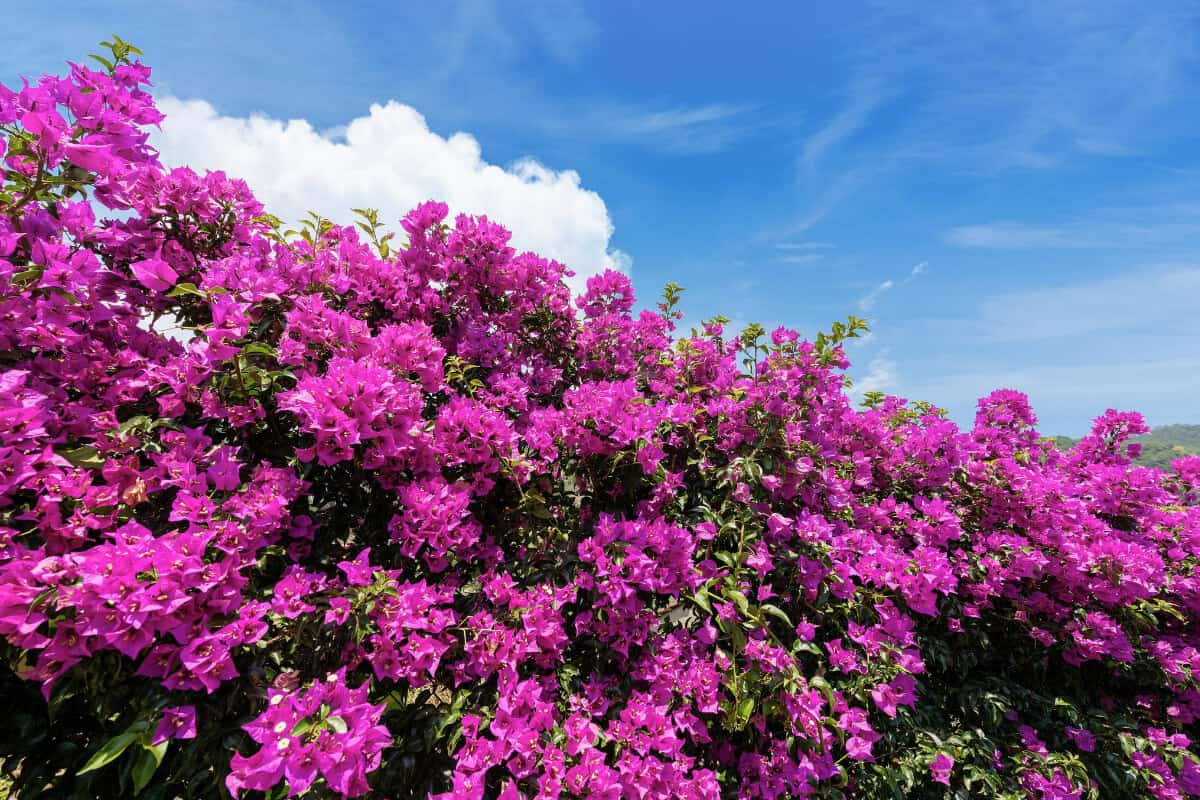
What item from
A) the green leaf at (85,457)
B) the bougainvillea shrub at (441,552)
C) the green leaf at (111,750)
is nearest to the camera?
the green leaf at (111,750)

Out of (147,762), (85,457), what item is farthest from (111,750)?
(85,457)

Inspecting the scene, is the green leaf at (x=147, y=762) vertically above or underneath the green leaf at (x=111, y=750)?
underneath

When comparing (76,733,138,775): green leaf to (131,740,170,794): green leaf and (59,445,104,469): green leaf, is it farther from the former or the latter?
(59,445,104,469): green leaf

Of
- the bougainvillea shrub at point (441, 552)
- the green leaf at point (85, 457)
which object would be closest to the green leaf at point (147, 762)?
the bougainvillea shrub at point (441, 552)

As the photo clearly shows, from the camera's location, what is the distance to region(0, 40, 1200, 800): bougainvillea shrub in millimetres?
1757

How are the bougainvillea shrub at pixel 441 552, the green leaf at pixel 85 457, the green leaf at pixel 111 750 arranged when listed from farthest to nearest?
the green leaf at pixel 85 457 < the bougainvillea shrub at pixel 441 552 < the green leaf at pixel 111 750

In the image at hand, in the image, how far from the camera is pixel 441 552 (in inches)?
88.6

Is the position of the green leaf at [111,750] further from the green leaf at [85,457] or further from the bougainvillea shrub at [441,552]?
the green leaf at [85,457]

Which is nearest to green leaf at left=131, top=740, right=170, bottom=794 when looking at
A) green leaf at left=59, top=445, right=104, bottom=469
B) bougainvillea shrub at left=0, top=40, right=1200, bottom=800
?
bougainvillea shrub at left=0, top=40, right=1200, bottom=800

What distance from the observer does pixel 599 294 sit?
4707mm

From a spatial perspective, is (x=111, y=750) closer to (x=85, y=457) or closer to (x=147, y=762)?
(x=147, y=762)

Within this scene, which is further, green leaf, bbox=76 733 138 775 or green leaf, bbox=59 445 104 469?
green leaf, bbox=59 445 104 469

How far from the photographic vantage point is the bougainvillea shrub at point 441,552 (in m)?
1.76

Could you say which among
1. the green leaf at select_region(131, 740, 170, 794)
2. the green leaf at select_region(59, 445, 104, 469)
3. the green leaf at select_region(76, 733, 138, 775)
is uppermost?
the green leaf at select_region(59, 445, 104, 469)
